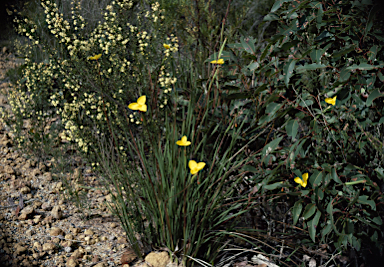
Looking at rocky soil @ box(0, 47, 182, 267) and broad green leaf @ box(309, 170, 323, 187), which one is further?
rocky soil @ box(0, 47, 182, 267)

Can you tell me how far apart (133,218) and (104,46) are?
1307mm

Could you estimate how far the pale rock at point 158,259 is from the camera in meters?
1.59

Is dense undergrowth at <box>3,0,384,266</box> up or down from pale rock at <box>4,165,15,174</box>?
up

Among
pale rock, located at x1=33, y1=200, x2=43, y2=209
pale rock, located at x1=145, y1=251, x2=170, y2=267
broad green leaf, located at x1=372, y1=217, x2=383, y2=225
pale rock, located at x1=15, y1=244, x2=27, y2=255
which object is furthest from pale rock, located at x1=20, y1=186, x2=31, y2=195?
broad green leaf, located at x1=372, y1=217, x2=383, y2=225

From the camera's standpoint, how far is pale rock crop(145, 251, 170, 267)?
1588mm

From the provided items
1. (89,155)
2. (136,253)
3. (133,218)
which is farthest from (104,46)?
(136,253)

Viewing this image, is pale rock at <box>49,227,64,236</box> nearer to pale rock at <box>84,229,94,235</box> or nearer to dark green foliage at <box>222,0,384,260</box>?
pale rock at <box>84,229,94,235</box>

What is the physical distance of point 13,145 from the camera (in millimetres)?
2752

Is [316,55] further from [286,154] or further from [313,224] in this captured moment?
[313,224]

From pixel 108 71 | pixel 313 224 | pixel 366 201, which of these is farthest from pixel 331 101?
pixel 108 71

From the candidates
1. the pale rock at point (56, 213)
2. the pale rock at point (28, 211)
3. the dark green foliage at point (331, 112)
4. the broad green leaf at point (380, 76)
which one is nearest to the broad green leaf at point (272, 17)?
the dark green foliage at point (331, 112)

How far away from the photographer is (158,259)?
1597 mm

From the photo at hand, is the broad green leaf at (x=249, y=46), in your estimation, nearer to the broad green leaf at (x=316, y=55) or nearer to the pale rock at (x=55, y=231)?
the broad green leaf at (x=316, y=55)

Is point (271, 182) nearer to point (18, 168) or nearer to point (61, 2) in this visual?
point (18, 168)
